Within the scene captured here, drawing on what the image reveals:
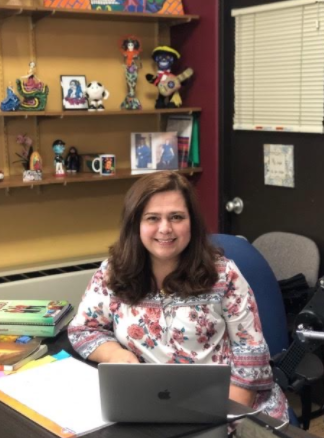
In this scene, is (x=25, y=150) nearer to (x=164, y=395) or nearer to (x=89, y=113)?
(x=89, y=113)

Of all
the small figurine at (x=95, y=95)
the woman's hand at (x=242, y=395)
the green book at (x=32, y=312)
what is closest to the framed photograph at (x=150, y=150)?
the small figurine at (x=95, y=95)

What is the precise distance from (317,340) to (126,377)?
23.4 inches

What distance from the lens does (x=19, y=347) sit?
6.11ft

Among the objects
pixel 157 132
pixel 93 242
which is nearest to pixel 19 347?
pixel 93 242

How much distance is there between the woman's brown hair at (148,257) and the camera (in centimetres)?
179

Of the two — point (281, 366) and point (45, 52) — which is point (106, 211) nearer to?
point (45, 52)

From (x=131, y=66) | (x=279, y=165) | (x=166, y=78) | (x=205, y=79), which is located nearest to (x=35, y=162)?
(x=131, y=66)

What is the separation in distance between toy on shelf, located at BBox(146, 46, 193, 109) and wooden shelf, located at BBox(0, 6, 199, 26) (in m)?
0.17

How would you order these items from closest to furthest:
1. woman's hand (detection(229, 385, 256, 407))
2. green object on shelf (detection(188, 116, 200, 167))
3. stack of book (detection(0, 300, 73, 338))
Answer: woman's hand (detection(229, 385, 256, 407)) → stack of book (detection(0, 300, 73, 338)) → green object on shelf (detection(188, 116, 200, 167))

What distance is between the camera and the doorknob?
346cm

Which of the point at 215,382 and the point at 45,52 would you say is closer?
the point at 215,382

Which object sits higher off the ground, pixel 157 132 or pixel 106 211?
pixel 157 132

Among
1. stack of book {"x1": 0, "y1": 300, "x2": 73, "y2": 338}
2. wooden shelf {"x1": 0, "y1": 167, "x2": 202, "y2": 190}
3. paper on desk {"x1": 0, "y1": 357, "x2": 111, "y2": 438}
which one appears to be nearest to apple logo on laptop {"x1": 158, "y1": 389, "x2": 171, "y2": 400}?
paper on desk {"x1": 0, "y1": 357, "x2": 111, "y2": 438}

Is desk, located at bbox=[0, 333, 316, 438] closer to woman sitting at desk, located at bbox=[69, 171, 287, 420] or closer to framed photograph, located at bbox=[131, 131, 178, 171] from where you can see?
woman sitting at desk, located at bbox=[69, 171, 287, 420]
